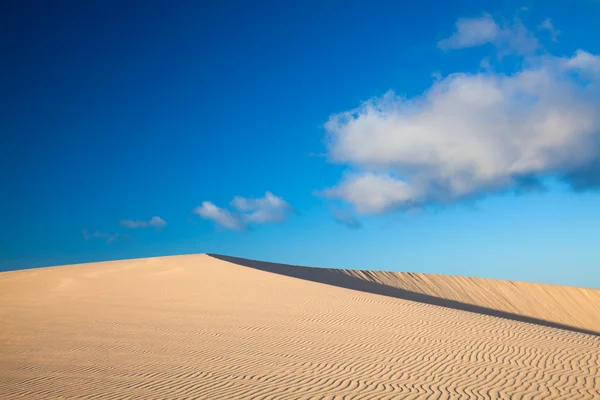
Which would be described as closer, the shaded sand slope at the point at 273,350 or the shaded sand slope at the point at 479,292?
the shaded sand slope at the point at 273,350

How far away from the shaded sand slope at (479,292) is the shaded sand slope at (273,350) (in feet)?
69.0

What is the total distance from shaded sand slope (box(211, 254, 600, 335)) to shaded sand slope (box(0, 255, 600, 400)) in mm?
21029

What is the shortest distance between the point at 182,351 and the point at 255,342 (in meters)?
2.02

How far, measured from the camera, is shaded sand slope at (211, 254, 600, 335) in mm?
39969

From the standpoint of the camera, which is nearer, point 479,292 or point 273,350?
point 273,350

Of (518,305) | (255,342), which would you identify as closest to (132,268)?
(255,342)

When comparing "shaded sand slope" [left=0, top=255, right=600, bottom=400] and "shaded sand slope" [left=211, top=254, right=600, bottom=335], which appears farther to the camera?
"shaded sand slope" [left=211, top=254, right=600, bottom=335]

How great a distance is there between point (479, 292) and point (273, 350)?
38.6m

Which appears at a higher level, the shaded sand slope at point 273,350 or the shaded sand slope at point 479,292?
the shaded sand slope at point 479,292

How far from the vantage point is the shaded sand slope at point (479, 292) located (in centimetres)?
3997

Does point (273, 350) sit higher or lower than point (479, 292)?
lower

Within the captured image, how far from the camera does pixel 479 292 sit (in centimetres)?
4522

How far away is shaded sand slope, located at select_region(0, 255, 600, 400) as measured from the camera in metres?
8.72

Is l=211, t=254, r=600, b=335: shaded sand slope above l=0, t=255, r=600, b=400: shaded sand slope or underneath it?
above
